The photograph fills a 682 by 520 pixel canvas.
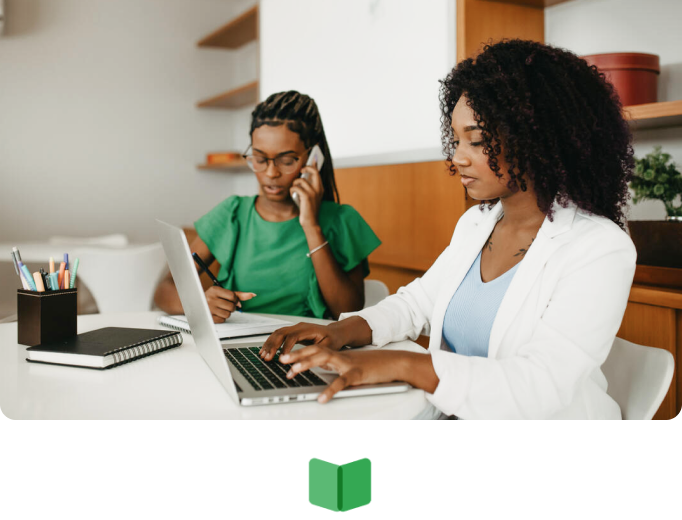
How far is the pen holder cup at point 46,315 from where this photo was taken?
1.13m

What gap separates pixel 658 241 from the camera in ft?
5.08

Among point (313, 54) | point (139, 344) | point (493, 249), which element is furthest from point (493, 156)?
point (313, 54)

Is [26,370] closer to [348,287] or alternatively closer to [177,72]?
[348,287]

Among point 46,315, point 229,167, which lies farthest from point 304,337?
point 229,167

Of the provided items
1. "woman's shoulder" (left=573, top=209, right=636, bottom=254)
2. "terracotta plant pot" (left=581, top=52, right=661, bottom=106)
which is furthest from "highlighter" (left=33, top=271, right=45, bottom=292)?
"terracotta plant pot" (left=581, top=52, right=661, bottom=106)

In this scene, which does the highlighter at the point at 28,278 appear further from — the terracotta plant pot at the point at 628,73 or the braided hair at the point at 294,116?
the terracotta plant pot at the point at 628,73

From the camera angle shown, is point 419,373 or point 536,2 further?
point 536,2

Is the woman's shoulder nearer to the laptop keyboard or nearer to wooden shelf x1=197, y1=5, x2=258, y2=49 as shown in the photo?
the laptop keyboard

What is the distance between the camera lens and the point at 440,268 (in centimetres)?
136

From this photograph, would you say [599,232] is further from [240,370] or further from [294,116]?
[294,116]

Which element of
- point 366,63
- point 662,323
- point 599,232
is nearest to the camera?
point 599,232
